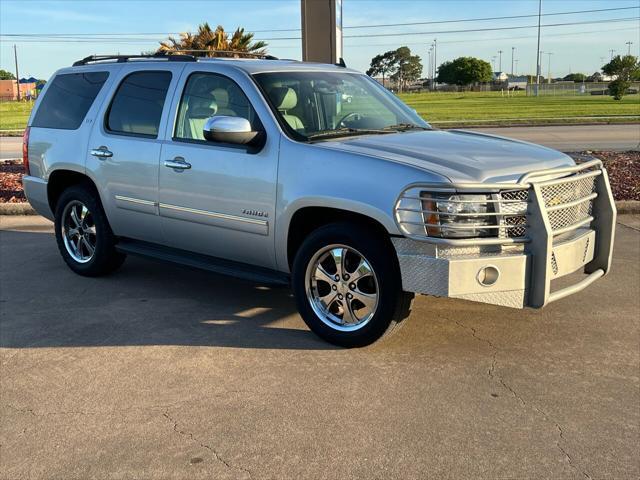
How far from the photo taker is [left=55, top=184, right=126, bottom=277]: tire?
625cm

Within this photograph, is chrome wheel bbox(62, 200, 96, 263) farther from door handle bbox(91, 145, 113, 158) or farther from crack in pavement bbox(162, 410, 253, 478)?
crack in pavement bbox(162, 410, 253, 478)

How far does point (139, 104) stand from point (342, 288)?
261cm

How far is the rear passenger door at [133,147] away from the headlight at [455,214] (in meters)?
2.52

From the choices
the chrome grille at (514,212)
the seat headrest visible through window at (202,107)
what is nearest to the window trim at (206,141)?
the seat headrest visible through window at (202,107)

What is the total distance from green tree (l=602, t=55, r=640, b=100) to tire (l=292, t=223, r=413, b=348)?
54554mm

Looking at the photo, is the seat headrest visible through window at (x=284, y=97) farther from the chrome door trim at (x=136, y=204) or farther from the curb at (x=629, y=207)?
the curb at (x=629, y=207)

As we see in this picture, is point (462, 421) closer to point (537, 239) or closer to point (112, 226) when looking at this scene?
point (537, 239)

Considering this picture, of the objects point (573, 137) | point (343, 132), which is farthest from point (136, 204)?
point (573, 137)

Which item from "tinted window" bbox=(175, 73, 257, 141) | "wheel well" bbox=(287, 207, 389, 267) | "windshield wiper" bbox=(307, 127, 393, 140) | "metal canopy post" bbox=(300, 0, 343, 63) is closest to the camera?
"wheel well" bbox=(287, 207, 389, 267)

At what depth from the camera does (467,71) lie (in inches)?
5290

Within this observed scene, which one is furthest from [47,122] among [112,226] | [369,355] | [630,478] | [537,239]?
[630,478]

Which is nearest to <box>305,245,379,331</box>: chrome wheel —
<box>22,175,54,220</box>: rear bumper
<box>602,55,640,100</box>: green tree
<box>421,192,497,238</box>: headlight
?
<box>421,192,497,238</box>: headlight

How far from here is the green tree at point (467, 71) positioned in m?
135

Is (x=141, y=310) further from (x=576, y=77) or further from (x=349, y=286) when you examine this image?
(x=576, y=77)
